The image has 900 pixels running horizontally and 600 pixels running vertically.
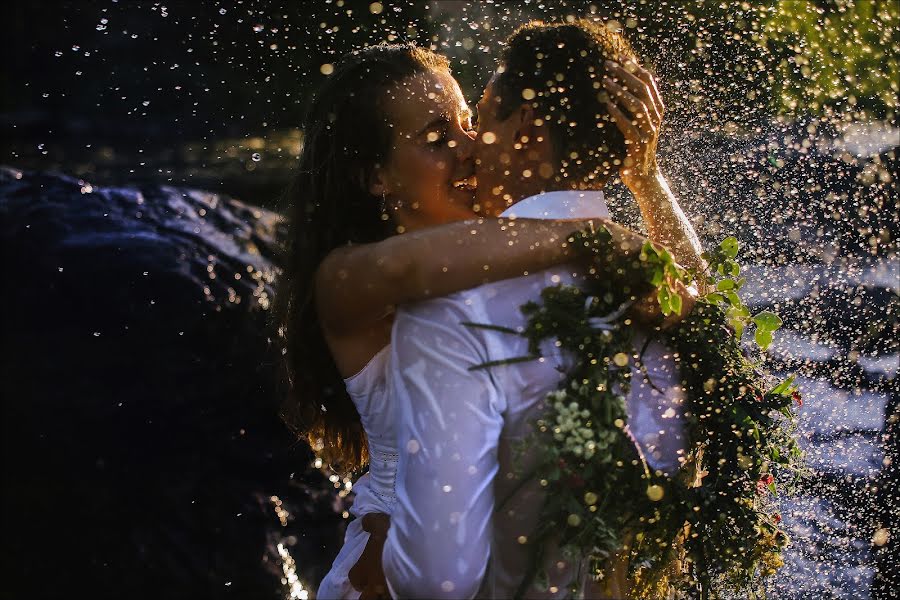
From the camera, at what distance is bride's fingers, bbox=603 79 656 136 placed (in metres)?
2.39

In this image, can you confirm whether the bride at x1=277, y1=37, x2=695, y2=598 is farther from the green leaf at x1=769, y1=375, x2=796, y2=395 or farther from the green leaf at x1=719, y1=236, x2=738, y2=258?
the green leaf at x1=769, y1=375, x2=796, y2=395

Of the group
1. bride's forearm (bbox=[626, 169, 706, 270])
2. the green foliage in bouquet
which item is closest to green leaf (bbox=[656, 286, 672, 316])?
the green foliage in bouquet

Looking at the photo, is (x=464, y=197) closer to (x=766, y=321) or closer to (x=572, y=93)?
(x=572, y=93)

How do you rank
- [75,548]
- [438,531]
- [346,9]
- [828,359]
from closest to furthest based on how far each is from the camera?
1. [438,531]
2. [75,548]
3. [828,359]
4. [346,9]

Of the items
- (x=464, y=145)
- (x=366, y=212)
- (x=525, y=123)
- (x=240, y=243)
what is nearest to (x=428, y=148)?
(x=464, y=145)

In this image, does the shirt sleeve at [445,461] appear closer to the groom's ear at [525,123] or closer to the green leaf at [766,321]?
the groom's ear at [525,123]

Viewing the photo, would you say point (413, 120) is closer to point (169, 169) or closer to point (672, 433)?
point (672, 433)

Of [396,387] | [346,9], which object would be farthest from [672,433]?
[346,9]

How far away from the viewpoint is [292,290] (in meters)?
3.33

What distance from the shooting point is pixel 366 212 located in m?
3.34

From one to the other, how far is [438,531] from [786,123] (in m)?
10.6

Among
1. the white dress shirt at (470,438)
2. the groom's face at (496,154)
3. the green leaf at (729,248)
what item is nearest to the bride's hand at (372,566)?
the white dress shirt at (470,438)

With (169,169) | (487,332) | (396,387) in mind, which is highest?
(487,332)

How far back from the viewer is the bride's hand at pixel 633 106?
2.41 metres
